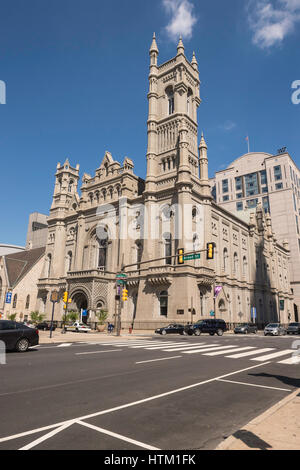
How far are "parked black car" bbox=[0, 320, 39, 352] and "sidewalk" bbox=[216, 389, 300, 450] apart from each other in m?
12.3

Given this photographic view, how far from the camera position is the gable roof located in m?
59.6

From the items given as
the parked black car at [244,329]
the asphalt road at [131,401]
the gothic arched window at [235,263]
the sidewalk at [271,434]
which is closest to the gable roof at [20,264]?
the gothic arched window at [235,263]

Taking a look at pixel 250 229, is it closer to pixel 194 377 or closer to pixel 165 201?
pixel 165 201

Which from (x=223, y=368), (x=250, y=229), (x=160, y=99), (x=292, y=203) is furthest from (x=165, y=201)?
(x=292, y=203)

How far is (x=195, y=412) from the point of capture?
235 inches

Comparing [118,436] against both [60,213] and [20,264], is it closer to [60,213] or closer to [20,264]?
[60,213]

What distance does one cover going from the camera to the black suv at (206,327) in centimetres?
3273

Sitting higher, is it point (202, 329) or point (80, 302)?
point (80, 302)

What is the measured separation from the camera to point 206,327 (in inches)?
1319

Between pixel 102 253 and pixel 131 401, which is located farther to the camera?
pixel 102 253

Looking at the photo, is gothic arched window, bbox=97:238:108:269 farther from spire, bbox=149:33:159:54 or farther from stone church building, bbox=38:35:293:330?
spire, bbox=149:33:159:54

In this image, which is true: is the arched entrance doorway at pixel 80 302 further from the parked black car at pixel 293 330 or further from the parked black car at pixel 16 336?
the parked black car at pixel 16 336

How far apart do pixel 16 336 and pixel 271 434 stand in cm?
1296

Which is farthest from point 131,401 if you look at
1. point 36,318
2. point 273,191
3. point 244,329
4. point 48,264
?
point 273,191
